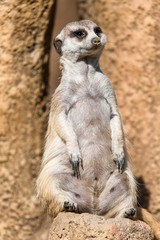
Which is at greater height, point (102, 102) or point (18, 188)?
point (102, 102)

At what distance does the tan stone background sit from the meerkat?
73 centimetres

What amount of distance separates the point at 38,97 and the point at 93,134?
3.62ft

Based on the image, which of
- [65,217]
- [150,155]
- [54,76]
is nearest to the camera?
[65,217]

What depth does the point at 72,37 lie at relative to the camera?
399 cm

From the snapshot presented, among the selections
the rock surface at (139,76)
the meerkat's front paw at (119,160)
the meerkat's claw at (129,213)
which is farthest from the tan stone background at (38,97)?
the meerkat's claw at (129,213)

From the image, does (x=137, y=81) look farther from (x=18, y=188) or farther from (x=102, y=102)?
(x=18, y=188)

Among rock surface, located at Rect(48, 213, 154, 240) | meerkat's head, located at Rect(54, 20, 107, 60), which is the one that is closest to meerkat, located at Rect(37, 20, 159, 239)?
meerkat's head, located at Rect(54, 20, 107, 60)

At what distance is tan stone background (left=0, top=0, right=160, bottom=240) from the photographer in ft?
15.4

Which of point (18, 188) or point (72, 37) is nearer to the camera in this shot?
point (72, 37)

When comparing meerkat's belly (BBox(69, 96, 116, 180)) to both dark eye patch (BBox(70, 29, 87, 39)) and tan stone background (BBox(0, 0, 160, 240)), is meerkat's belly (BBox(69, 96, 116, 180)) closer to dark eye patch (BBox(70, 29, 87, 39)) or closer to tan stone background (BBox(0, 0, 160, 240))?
dark eye patch (BBox(70, 29, 87, 39))

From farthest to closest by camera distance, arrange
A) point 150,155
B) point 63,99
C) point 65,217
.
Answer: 1. point 150,155
2. point 63,99
3. point 65,217

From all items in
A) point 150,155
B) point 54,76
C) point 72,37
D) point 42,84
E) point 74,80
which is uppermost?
point 72,37

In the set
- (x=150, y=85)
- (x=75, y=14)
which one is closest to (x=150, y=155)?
(x=150, y=85)

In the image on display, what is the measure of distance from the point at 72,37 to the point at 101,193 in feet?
3.89
